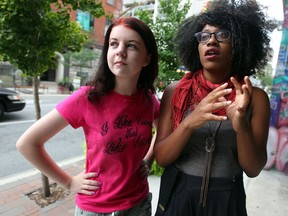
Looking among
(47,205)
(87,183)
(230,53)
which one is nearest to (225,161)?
(230,53)

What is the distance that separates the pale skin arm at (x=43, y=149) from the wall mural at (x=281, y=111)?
3.67m

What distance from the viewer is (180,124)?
1.13 meters

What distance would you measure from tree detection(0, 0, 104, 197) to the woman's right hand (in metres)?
2.13

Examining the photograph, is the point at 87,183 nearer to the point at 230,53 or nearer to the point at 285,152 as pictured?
the point at 230,53

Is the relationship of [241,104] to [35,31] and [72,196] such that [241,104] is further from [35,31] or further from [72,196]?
[72,196]

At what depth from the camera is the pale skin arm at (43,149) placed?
128 cm

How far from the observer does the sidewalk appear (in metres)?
2.82

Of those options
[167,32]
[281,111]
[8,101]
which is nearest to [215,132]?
[167,32]

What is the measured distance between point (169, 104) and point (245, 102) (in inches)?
15.9

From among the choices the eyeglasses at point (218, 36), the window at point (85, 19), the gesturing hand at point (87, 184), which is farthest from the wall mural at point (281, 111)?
the window at point (85, 19)

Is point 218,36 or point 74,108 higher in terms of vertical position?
point 218,36

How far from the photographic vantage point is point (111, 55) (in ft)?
4.32

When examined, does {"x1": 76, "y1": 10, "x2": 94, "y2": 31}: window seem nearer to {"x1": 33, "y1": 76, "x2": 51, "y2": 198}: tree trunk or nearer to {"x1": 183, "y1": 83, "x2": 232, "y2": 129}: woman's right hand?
{"x1": 33, "y1": 76, "x2": 51, "y2": 198}: tree trunk

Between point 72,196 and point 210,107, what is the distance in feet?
8.96
